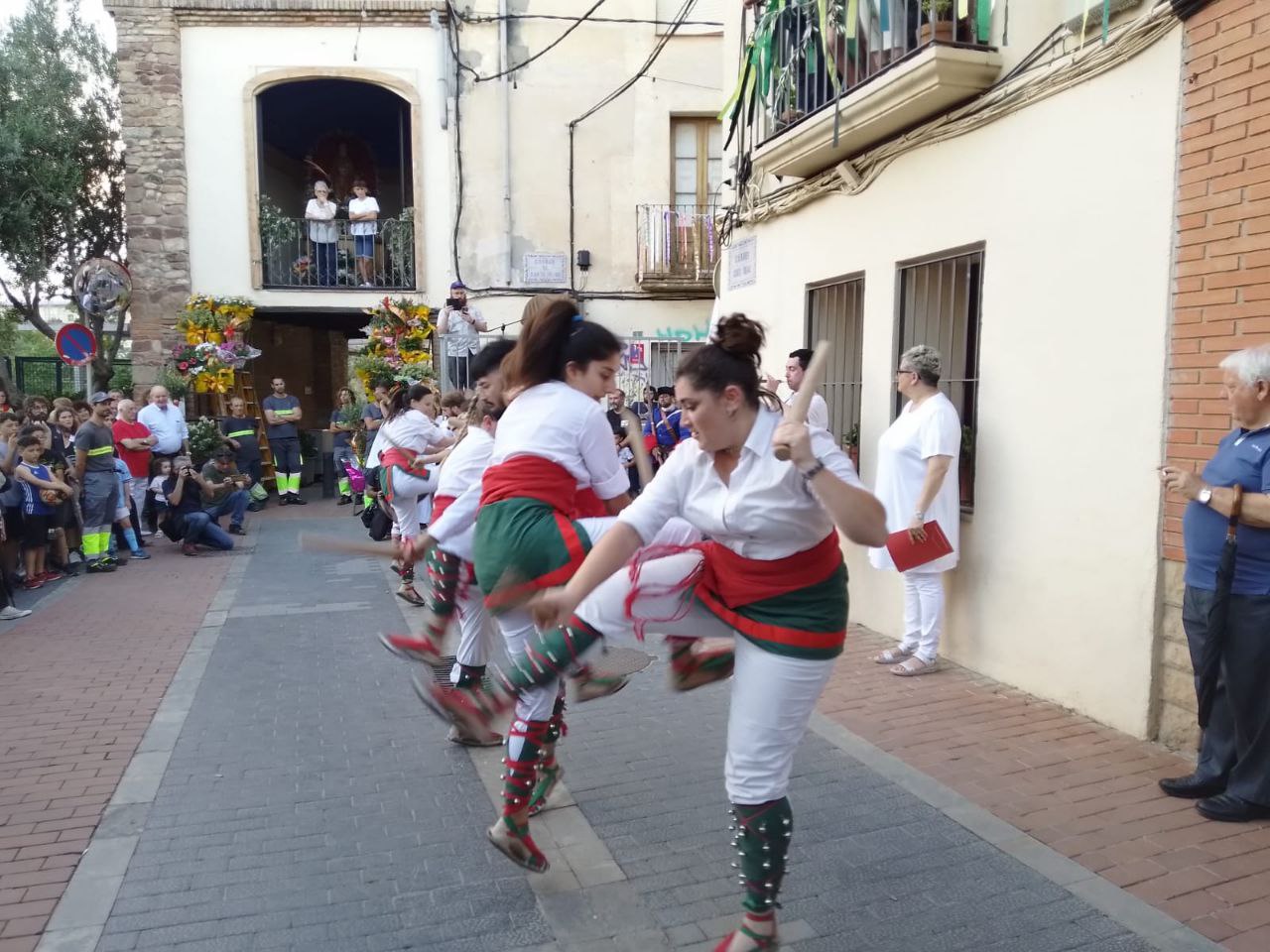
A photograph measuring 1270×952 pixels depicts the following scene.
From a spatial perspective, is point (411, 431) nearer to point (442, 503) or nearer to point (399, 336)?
point (442, 503)

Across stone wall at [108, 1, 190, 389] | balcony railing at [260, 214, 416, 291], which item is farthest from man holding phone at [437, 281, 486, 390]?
stone wall at [108, 1, 190, 389]

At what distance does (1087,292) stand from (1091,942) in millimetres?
3089

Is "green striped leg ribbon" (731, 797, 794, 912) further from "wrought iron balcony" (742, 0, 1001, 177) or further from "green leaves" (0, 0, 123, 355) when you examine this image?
"green leaves" (0, 0, 123, 355)

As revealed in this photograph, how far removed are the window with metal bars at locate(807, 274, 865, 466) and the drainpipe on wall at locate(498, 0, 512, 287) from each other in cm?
957

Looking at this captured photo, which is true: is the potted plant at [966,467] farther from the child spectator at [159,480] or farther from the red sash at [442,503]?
the child spectator at [159,480]

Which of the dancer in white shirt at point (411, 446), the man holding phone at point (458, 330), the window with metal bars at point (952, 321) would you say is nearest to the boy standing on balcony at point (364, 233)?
the man holding phone at point (458, 330)

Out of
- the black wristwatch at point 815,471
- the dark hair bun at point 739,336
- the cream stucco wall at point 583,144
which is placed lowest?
the black wristwatch at point 815,471

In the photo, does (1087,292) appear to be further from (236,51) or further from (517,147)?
(236,51)

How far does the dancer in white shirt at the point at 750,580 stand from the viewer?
2684mm

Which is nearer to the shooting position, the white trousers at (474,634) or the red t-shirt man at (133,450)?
the white trousers at (474,634)

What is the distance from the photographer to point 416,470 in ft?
25.8

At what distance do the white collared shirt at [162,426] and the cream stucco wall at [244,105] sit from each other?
474 centimetres

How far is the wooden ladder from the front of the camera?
15.9 m

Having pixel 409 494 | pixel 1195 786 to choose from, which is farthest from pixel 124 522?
pixel 1195 786
